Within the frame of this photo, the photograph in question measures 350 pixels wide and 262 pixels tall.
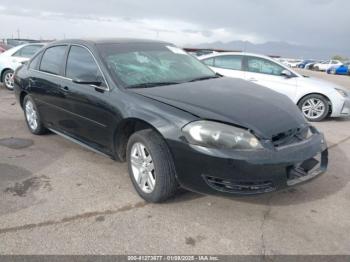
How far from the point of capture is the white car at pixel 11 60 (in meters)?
9.91

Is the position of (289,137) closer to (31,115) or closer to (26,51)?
(31,115)

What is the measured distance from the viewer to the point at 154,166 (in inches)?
126

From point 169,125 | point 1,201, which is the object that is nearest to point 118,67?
point 169,125

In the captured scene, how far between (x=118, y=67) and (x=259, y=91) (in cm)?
158

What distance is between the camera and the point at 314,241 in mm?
2855

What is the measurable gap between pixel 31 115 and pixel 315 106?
5.60 meters

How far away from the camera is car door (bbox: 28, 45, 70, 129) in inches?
179

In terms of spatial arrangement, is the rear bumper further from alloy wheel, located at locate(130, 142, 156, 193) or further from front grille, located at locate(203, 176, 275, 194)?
alloy wheel, located at locate(130, 142, 156, 193)

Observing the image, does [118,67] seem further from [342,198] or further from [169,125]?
[342,198]

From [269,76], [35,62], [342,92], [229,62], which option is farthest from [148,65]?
[342,92]

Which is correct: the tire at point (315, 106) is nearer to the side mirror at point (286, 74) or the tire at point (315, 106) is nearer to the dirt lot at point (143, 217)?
the side mirror at point (286, 74)

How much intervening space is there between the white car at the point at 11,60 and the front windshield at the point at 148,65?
22.0 feet

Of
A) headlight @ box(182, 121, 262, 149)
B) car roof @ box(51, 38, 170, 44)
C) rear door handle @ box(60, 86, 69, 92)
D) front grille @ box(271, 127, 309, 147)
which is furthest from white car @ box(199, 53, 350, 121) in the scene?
headlight @ box(182, 121, 262, 149)

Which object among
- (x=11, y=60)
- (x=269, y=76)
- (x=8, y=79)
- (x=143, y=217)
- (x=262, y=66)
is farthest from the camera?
(x=8, y=79)
